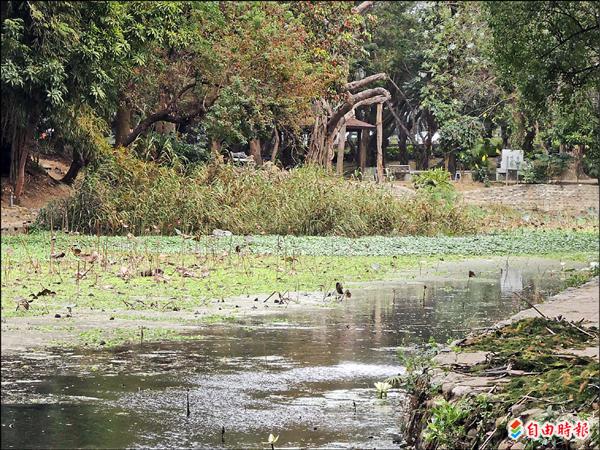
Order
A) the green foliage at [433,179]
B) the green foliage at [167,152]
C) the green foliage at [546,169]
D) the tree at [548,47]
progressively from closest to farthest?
the tree at [548,47]
the green foliage at [167,152]
the green foliage at [433,179]
the green foliage at [546,169]

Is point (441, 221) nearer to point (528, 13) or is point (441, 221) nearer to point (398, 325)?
point (528, 13)

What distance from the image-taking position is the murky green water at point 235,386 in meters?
6.22

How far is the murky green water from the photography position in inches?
245

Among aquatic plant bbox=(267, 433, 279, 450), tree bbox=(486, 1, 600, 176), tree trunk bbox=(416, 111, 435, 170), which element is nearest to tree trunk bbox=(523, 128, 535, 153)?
tree trunk bbox=(416, 111, 435, 170)

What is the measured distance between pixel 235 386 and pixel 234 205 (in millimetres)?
14045

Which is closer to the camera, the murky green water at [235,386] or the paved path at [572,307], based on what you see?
the murky green water at [235,386]

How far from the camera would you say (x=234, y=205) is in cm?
2145

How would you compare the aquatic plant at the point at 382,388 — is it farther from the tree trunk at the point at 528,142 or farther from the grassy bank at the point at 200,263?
the tree trunk at the point at 528,142

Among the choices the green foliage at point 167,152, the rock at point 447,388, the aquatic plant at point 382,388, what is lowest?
the aquatic plant at point 382,388

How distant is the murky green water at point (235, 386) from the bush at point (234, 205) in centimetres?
980

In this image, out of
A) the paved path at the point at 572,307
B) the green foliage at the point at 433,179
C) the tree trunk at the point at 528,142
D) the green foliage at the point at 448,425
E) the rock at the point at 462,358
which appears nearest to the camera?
the green foliage at the point at 448,425

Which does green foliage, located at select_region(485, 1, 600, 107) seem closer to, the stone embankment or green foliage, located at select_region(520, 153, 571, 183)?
the stone embankment

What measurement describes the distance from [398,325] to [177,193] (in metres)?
11.0

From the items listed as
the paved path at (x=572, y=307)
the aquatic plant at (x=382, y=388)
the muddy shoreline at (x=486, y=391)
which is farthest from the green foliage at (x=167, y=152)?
the muddy shoreline at (x=486, y=391)
